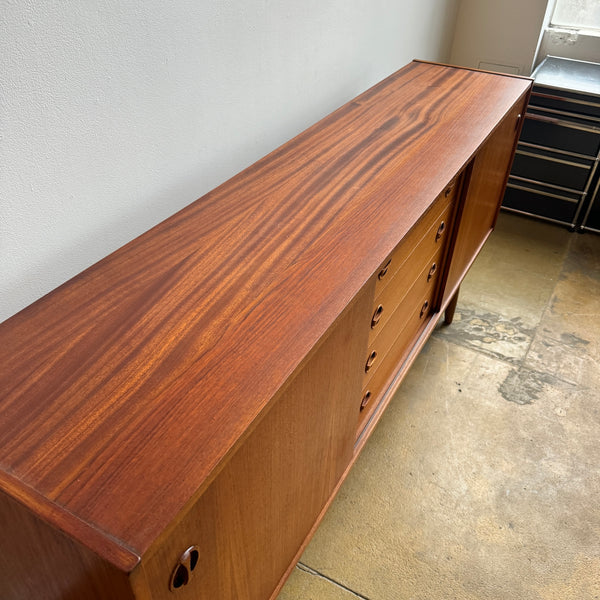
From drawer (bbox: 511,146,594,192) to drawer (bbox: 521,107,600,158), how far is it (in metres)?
0.04

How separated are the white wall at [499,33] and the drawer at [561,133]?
0.37 m

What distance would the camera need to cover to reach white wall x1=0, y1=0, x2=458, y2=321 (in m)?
0.88

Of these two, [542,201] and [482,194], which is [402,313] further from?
[542,201]

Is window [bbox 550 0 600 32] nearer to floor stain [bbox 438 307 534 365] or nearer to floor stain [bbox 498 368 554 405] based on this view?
floor stain [bbox 438 307 534 365]

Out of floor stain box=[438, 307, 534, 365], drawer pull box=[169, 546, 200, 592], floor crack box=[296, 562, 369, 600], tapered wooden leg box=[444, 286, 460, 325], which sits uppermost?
drawer pull box=[169, 546, 200, 592]

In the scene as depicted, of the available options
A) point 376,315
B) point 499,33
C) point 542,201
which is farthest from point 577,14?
point 376,315

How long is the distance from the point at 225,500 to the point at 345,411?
1.52ft

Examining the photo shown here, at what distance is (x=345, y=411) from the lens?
3.94 feet

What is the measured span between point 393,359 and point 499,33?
7.05 feet

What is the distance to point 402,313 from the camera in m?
1.48

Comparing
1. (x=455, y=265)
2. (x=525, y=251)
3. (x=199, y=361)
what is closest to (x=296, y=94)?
(x=455, y=265)

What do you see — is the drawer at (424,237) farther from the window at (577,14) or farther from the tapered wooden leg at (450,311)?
the window at (577,14)

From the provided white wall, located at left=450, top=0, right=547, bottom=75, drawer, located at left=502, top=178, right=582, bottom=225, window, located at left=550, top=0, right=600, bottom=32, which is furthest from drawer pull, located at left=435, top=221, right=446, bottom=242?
window, located at left=550, top=0, right=600, bottom=32

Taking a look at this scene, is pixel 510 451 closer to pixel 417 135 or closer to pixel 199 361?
pixel 417 135
